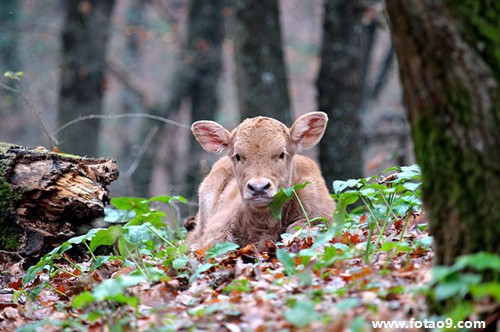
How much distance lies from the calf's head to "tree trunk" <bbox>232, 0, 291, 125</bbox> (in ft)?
12.3

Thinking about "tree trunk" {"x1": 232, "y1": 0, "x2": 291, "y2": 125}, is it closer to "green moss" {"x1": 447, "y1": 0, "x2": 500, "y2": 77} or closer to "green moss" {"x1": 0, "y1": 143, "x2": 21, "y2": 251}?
"green moss" {"x1": 0, "y1": 143, "x2": 21, "y2": 251}

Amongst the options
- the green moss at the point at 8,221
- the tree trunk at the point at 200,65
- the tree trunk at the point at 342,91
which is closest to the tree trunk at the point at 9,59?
the tree trunk at the point at 200,65

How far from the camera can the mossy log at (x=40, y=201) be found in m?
7.62

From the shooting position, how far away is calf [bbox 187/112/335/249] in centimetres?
806

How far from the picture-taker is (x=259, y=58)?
1259cm

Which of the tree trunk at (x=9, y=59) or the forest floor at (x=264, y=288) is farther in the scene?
the tree trunk at (x=9, y=59)

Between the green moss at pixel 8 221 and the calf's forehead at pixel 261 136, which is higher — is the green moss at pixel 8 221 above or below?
below

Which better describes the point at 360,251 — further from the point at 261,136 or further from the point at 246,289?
the point at 261,136

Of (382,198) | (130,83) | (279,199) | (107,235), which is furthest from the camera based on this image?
(130,83)

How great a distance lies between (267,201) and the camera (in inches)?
307

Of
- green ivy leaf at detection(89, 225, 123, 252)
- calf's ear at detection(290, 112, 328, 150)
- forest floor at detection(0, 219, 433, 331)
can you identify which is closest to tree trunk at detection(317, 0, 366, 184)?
calf's ear at detection(290, 112, 328, 150)

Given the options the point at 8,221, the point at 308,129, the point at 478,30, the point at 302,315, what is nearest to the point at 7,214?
the point at 8,221

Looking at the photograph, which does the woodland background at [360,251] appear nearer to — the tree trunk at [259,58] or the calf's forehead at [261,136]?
the tree trunk at [259,58]

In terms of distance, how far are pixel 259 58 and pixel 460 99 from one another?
8.74 meters
